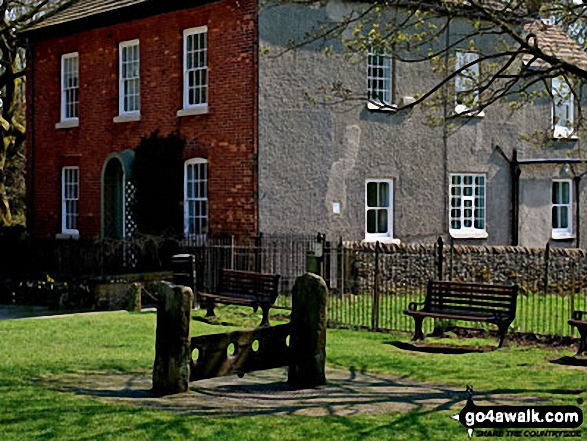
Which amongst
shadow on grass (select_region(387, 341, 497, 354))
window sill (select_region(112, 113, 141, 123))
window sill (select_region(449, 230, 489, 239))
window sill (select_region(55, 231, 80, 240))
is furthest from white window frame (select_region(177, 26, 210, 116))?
shadow on grass (select_region(387, 341, 497, 354))

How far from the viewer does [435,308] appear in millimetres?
16672

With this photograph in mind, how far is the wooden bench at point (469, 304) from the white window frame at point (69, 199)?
14.9 meters

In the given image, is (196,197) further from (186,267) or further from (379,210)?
(379,210)

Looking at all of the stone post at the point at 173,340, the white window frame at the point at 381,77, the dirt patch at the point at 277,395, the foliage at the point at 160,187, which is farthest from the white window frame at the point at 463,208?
Result: the stone post at the point at 173,340

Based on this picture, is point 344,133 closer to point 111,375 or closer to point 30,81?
point 30,81

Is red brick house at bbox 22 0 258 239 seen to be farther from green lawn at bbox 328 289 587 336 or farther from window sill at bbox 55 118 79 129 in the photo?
green lawn at bbox 328 289 587 336

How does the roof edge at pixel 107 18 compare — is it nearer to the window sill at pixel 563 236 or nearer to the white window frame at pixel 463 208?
Answer: the white window frame at pixel 463 208

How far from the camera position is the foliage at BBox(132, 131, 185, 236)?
82.6 ft

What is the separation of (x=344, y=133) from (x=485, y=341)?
9677 mm

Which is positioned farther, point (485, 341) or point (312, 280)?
point (485, 341)

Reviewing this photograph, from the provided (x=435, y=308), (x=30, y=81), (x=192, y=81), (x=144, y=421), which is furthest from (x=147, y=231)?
(x=144, y=421)

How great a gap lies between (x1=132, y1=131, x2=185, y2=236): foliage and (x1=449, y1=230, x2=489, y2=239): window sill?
743 centimetres

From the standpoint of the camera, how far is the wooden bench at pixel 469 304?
15.4 m

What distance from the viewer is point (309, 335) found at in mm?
11906
